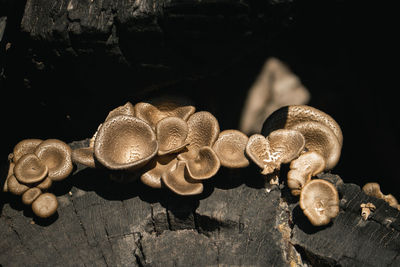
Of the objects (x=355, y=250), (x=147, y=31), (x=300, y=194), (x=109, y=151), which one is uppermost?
(x=147, y=31)

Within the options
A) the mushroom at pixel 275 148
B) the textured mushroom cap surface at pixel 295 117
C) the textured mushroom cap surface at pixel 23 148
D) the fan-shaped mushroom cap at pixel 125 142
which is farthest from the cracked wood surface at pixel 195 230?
the textured mushroom cap surface at pixel 295 117

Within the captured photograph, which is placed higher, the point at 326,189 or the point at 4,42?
the point at 4,42

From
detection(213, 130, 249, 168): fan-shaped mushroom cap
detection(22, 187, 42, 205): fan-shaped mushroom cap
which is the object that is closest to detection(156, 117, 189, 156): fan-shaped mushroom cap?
detection(213, 130, 249, 168): fan-shaped mushroom cap

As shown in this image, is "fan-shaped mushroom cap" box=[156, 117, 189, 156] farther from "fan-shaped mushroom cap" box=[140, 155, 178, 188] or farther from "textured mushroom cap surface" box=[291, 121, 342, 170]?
"textured mushroom cap surface" box=[291, 121, 342, 170]

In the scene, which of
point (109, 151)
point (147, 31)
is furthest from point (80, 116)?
point (147, 31)

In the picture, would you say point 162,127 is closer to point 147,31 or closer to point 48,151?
point 147,31
